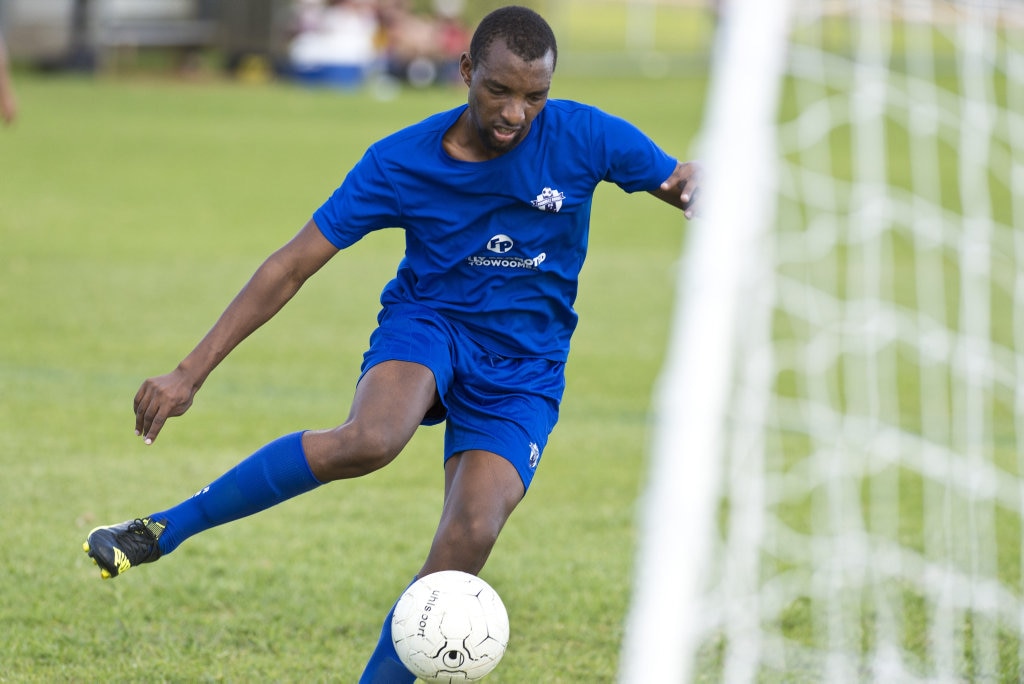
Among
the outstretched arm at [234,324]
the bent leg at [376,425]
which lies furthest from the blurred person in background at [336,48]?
the bent leg at [376,425]

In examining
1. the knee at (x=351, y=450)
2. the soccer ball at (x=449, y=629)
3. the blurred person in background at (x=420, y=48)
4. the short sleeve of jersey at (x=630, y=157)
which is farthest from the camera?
the blurred person in background at (x=420, y=48)

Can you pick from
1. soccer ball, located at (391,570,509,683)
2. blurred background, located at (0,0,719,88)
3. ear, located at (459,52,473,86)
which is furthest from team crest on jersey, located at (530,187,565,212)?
blurred background, located at (0,0,719,88)

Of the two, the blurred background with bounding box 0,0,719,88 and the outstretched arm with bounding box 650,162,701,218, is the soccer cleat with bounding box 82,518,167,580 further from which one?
the blurred background with bounding box 0,0,719,88

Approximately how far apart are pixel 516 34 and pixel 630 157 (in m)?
0.50

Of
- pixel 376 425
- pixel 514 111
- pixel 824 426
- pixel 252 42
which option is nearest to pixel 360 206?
pixel 514 111

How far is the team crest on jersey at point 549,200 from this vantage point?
362cm

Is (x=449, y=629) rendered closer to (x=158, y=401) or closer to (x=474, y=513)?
(x=474, y=513)

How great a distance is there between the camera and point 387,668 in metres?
3.39

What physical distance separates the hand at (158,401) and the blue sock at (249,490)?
0.25 m

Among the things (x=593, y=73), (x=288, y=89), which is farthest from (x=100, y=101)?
(x=593, y=73)

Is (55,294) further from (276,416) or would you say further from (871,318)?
(871,318)

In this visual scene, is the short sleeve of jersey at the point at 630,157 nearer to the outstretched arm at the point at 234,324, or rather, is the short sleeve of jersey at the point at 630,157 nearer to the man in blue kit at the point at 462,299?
the man in blue kit at the point at 462,299

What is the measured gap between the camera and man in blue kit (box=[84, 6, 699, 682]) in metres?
3.39

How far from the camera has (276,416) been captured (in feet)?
22.6
